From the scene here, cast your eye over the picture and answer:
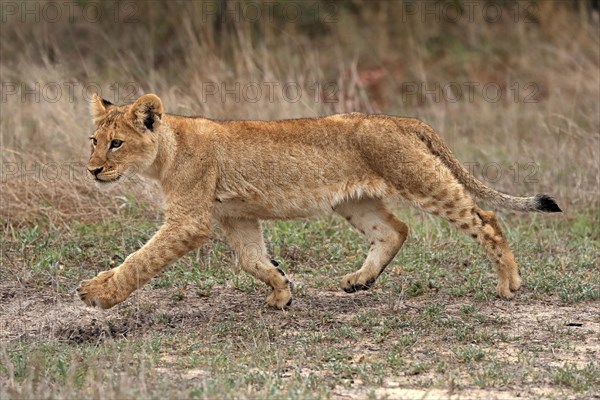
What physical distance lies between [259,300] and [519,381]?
221cm

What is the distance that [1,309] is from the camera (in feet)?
22.3

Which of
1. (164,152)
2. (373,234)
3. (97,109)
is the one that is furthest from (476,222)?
(97,109)

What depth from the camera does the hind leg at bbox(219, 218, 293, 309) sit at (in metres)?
6.84

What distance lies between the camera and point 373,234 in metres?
7.31

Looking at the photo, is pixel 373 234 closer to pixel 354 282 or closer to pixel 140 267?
pixel 354 282

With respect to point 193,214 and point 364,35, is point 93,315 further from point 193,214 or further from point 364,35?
point 364,35

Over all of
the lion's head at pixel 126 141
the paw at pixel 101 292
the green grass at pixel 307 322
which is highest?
the lion's head at pixel 126 141

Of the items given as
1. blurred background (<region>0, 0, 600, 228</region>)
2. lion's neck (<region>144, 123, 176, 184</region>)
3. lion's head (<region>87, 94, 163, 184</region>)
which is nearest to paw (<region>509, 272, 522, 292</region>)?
lion's neck (<region>144, 123, 176, 184</region>)

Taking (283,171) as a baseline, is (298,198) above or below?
below

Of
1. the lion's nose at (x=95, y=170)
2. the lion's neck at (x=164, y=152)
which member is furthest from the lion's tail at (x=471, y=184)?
the lion's nose at (x=95, y=170)

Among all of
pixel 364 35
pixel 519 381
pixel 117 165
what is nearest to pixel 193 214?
pixel 117 165

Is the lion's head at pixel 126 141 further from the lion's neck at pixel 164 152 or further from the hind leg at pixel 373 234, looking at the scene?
the hind leg at pixel 373 234

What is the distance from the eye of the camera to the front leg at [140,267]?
20.5 feet

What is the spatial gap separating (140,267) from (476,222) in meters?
2.15
